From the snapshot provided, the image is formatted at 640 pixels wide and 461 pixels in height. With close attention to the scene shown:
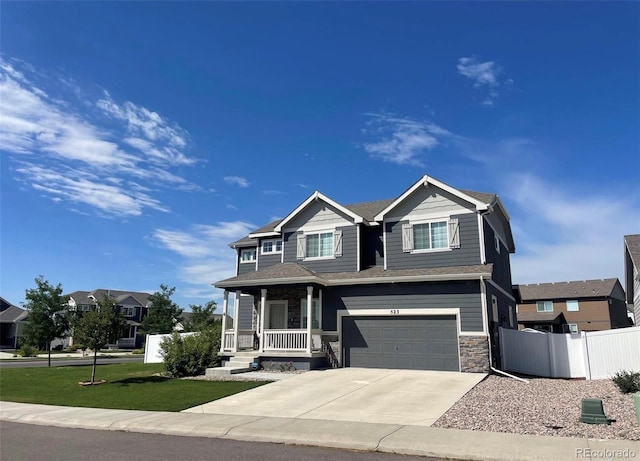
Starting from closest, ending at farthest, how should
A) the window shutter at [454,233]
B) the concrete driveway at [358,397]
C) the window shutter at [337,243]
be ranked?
the concrete driveway at [358,397], the window shutter at [454,233], the window shutter at [337,243]

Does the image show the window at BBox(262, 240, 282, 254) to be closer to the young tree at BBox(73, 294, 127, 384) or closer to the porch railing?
the porch railing

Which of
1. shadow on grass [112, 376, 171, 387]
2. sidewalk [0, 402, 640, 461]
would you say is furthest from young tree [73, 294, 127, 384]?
sidewalk [0, 402, 640, 461]

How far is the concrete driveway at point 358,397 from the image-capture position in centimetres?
1038

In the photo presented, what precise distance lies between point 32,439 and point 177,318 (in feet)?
115

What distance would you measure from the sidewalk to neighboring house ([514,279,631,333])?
38369mm

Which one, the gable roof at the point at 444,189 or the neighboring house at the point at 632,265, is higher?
the gable roof at the point at 444,189

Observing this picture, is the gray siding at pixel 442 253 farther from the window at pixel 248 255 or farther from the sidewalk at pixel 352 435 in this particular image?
the sidewalk at pixel 352 435

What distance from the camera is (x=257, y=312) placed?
2362cm

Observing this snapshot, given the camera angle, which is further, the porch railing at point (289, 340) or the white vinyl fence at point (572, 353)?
the porch railing at point (289, 340)

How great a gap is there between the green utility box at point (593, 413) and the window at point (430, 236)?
10439 mm

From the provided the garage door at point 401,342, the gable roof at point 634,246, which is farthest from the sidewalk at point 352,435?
the gable roof at point 634,246

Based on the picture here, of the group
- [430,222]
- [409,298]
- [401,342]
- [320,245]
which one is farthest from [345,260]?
[401,342]

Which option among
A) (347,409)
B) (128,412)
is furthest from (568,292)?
(128,412)

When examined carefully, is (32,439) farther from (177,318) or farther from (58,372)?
(177,318)
